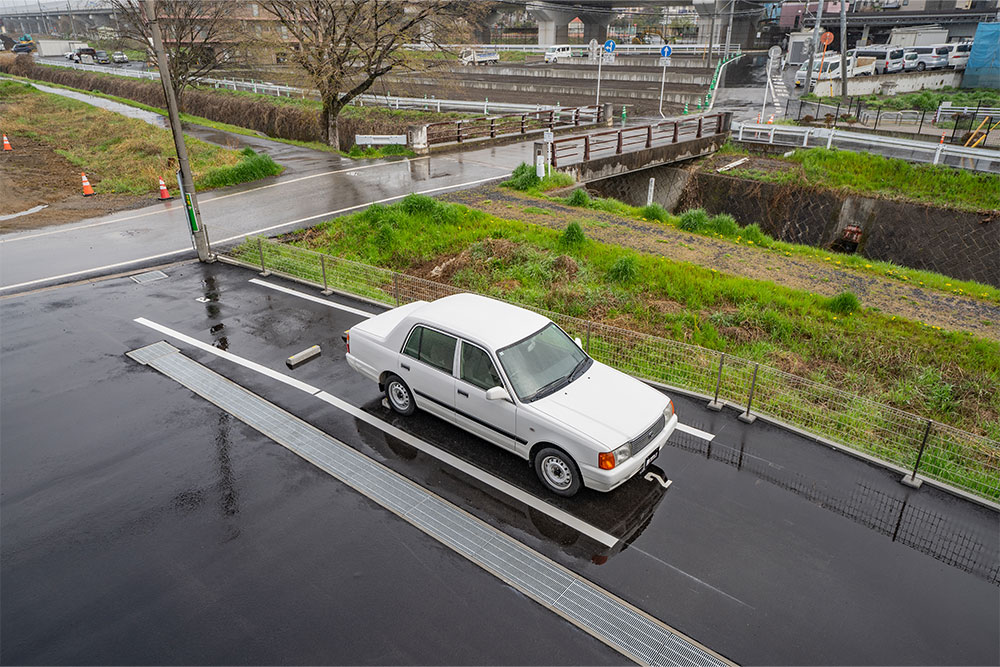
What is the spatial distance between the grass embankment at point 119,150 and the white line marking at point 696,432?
65.3 feet

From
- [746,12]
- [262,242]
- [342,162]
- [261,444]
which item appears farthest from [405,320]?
[746,12]

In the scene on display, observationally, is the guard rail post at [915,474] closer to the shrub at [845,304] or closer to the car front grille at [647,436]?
the car front grille at [647,436]

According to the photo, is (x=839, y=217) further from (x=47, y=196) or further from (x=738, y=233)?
(x=47, y=196)

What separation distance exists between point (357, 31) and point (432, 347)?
23.7 metres

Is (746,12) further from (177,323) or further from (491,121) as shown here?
(177,323)

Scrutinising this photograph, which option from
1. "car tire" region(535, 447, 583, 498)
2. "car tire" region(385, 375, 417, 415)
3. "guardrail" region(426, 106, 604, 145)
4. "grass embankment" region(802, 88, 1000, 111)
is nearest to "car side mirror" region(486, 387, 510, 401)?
"car tire" region(535, 447, 583, 498)

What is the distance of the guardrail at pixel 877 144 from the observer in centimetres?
2162

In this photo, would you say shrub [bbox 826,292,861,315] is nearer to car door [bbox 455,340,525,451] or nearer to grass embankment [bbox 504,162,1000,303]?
grass embankment [bbox 504,162,1000,303]

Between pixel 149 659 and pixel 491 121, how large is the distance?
91.9 feet

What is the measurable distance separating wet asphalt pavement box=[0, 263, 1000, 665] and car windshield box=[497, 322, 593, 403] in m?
1.10

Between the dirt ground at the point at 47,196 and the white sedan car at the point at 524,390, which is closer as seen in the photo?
the white sedan car at the point at 524,390

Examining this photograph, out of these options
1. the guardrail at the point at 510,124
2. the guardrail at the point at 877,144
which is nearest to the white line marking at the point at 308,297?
the guardrail at the point at 510,124

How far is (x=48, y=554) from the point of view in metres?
6.07

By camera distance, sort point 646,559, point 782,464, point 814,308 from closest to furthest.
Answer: point 646,559 < point 782,464 < point 814,308
